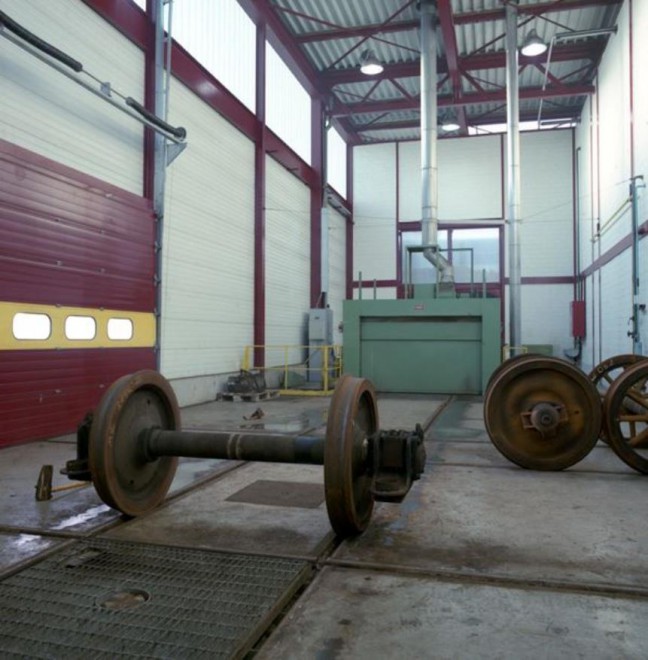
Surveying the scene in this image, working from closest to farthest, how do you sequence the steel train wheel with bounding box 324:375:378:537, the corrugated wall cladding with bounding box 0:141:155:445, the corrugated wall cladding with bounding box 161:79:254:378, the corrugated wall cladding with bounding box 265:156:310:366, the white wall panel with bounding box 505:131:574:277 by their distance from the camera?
the steel train wheel with bounding box 324:375:378:537
the corrugated wall cladding with bounding box 0:141:155:445
the corrugated wall cladding with bounding box 161:79:254:378
the corrugated wall cladding with bounding box 265:156:310:366
the white wall panel with bounding box 505:131:574:277

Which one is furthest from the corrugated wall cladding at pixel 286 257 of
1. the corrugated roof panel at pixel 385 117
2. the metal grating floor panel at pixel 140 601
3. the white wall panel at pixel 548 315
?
the metal grating floor panel at pixel 140 601

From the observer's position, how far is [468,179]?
62.3ft

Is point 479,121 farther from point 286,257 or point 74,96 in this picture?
point 74,96

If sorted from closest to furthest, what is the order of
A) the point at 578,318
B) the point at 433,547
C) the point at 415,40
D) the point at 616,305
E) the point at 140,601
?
the point at 140,601, the point at 433,547, the point at 616,305, the point at 415,40, the point at 578,318

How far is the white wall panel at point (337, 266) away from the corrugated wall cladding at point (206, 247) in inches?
239

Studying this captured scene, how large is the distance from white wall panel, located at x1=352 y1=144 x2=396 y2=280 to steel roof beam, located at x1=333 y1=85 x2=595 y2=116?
3.11 meters

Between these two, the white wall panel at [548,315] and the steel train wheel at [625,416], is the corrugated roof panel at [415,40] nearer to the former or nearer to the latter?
the white wall panel at [548,315]

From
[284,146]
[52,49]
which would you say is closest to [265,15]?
[284,146]

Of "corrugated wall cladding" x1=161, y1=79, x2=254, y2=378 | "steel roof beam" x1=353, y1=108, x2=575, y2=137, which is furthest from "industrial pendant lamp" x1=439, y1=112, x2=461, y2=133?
→ "corrugated wall cladding" x1=161, y1=79, x2=254, y2=378

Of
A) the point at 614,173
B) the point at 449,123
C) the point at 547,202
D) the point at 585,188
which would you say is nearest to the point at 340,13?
the point at 449,123

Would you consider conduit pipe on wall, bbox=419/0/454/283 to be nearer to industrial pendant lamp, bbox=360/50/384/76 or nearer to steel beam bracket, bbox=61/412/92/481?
industrial pendant lamp, bbox=360/50/384/76

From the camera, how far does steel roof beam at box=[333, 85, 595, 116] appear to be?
15.6m

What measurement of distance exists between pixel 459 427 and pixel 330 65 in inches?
463

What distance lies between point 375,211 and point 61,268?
14.6 metres
